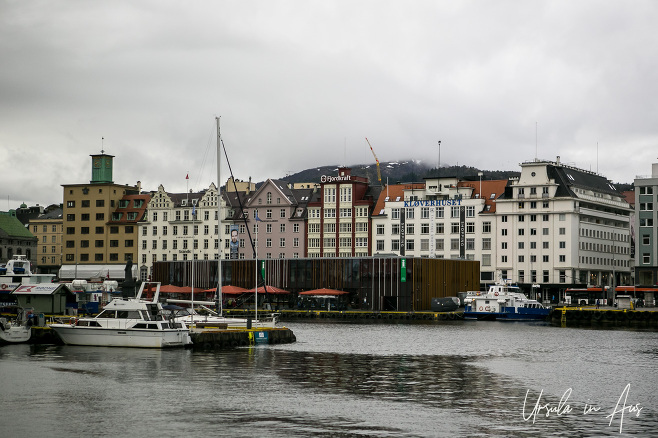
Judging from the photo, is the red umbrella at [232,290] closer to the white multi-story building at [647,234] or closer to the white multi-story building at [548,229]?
the white multi-story building at [548,229]

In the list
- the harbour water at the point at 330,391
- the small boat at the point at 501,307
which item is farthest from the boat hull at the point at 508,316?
the harbour water at the point at 330,391

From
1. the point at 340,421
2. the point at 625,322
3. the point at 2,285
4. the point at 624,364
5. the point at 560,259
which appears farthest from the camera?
the point at 560,259

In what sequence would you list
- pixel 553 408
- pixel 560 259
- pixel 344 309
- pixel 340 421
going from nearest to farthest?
pixel 340 421 → pixel 553 408 → pixel 344 309 → pixel 560 259

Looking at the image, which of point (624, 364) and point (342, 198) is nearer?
point (624, 364)

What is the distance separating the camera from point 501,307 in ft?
477

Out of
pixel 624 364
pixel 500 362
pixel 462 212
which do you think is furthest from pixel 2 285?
pixel 462 212

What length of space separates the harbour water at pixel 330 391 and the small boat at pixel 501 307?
192ft

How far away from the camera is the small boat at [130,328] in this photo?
244 feet

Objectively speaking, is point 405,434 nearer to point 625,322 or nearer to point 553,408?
point 553,408

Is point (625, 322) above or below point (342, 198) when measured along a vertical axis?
below

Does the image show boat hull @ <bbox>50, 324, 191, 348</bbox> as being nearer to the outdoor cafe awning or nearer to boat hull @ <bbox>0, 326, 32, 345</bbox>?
boat hull @ <bbox>0, 326, 32, 345</bbox>

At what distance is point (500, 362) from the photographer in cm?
7200

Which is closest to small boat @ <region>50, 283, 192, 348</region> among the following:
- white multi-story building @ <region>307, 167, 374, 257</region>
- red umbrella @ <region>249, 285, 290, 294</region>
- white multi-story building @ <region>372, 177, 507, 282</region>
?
red umbrella @ <region>249, 285, 290, 294</region>

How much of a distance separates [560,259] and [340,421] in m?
136
